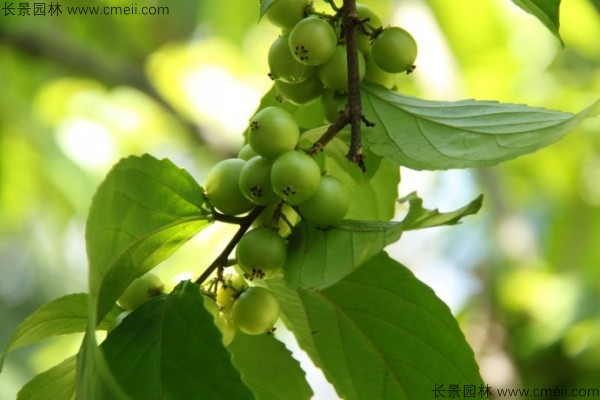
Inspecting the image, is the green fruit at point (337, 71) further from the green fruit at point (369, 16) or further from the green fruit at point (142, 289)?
the green fruit at point (142, 289)

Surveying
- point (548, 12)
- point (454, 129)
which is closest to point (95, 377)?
point (454, 129)

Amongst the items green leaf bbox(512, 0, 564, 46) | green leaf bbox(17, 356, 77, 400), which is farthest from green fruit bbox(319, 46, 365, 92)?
green leaf bbox(17, 356, 77, 400)

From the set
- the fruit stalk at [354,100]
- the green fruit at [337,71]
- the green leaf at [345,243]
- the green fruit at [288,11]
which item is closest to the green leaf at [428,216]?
the green leaf at [345,243]

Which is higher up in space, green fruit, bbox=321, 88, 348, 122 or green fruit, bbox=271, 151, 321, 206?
green fruit, bbox=321, 88, 348, 122

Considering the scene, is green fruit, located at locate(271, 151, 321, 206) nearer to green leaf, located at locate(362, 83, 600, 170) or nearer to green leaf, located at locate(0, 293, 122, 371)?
green leaf, located at locate(362, 83, 600, 170)

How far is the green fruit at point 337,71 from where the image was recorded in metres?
1.14

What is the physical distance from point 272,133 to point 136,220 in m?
0.19

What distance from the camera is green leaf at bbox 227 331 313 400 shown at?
1.27 metres

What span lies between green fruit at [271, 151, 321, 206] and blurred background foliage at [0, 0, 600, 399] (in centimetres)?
196

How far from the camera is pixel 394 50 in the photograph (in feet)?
3.77

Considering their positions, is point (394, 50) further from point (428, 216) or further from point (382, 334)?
point (382, 334)

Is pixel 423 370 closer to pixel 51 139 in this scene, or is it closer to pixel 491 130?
pixel 491 130

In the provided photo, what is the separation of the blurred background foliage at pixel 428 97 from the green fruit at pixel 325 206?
192cm

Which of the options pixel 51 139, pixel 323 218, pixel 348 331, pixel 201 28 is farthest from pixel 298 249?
pixel 201 28
